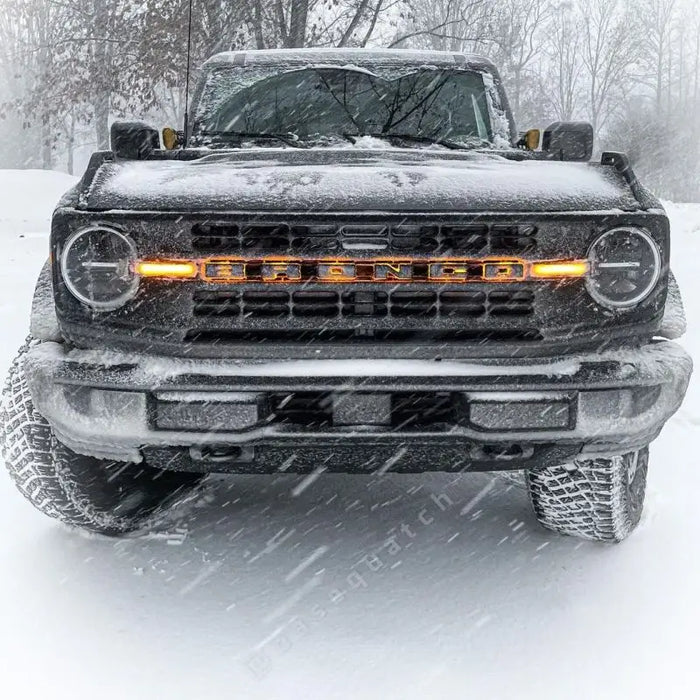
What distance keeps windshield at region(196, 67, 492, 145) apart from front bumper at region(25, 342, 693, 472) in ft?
5.91

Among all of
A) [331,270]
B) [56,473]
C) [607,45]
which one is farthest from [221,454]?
[607,45]

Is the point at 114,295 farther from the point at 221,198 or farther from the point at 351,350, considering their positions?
the point at 351,350

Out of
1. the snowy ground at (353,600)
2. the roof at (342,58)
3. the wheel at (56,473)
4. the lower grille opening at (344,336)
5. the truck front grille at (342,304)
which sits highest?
the roof at (342,58)

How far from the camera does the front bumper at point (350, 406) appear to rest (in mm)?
2527

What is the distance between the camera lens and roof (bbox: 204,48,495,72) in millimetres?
4504

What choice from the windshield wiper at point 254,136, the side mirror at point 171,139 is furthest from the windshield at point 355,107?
the side mirror at point 171,139

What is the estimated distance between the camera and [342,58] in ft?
14.8

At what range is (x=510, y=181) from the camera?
272 centimetres

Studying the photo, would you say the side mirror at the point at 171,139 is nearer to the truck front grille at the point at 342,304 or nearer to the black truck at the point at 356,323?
the black truck at the point at 356,323

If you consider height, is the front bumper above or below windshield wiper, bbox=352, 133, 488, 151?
below

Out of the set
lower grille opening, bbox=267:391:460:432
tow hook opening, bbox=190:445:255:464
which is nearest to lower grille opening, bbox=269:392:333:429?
lower grille opening, bbox=267:391:460:432

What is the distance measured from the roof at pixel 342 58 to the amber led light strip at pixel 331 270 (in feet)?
7.39

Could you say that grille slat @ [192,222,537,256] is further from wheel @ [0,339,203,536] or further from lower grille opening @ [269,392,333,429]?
wheel @ [0,339,203,536]

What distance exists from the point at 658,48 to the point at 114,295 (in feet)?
207
